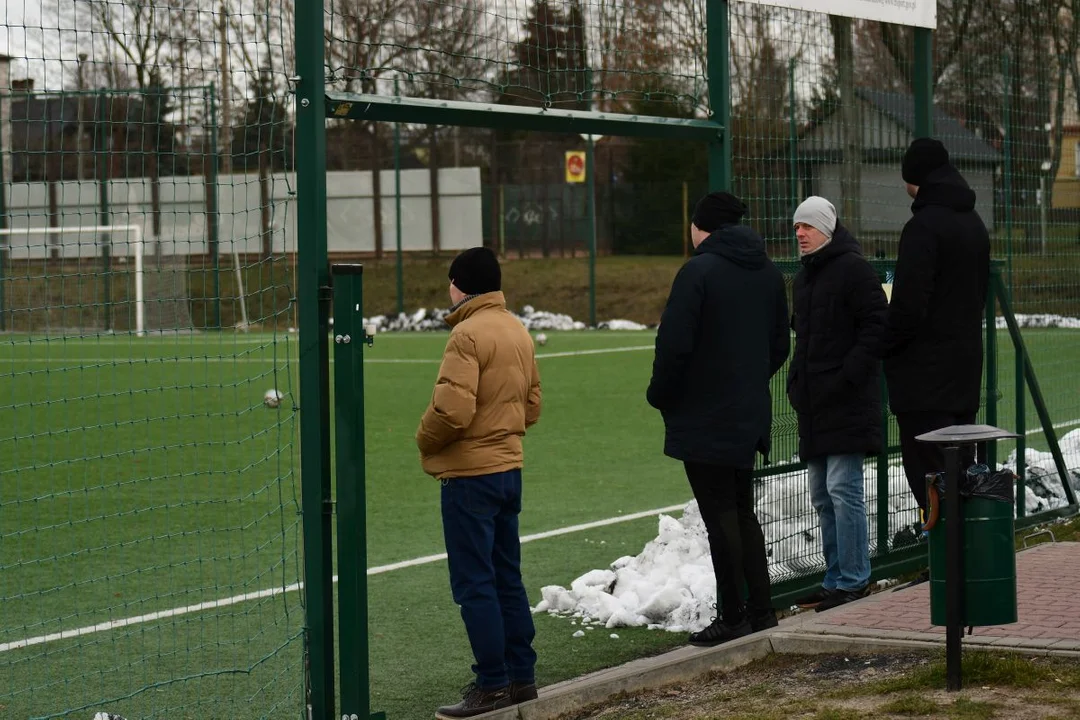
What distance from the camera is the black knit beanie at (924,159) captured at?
6.63 m

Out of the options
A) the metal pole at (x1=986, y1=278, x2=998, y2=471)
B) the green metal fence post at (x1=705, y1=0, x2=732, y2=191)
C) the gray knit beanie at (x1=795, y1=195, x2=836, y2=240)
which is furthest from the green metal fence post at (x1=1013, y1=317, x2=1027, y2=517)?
the green metal fence post at (x1=705, y1=0, x2=732, y2=191)

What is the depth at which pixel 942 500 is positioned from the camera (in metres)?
4.98

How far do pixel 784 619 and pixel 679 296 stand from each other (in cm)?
164

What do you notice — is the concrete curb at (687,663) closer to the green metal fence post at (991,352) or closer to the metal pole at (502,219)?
the green metal fence post at (991,352)

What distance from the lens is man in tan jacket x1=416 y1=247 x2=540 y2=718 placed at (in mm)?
4949

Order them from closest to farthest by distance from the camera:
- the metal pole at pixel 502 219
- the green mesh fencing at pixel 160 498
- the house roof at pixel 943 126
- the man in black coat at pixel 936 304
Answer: the green mesh fencing at pixel 160 498 → the man in black coat at pixel 936 304 → the house roof at pixel 943 126 → the metal pole at pixel 502 219

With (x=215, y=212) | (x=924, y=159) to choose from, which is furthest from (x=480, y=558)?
(x=924, y=159)

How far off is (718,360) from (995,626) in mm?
1464

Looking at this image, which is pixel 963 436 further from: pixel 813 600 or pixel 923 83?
pixel 923 83

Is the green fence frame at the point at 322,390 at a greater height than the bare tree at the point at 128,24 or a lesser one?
lesser

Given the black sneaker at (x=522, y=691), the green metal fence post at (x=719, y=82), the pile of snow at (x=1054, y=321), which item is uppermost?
the green metal fence post at (x=719, y=82)

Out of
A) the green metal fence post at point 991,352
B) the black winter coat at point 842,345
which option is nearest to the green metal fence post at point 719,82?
the black winter coat at point 842,345

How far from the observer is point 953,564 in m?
4.91

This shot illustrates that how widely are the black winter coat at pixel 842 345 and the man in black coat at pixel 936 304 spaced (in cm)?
16
